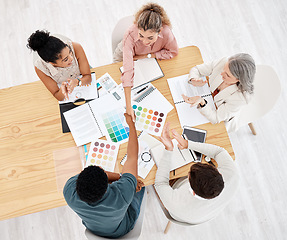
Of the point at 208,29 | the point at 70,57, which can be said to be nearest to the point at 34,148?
the point at 70,57

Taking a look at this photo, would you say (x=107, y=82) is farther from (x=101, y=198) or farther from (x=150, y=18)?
(x=101, y=198)

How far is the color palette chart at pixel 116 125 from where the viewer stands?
5.55 feet

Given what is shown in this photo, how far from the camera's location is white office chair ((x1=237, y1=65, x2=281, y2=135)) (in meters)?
1.81

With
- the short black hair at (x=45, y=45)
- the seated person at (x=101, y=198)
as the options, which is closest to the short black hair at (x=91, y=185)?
the seated person at (x=101, y=198)

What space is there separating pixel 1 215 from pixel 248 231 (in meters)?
2.21

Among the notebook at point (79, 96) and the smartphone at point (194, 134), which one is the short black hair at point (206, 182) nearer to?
the smartphone at point (194, 134)

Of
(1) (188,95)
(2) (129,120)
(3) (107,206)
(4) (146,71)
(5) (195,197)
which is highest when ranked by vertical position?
(4) (146,71)

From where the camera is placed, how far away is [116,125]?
1.71 meters

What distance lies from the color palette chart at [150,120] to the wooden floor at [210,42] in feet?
3.09

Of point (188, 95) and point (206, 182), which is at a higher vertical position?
point (188, 95)

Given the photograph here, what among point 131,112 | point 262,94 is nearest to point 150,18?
point 131,112

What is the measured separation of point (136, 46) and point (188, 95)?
59 cm

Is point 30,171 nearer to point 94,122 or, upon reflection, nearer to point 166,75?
point 94,122

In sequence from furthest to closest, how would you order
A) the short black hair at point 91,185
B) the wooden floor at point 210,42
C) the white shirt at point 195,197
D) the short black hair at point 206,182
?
the wooden floor at point 210,42 → the white shirt at point 195,197 → the short black hair at point 206,182 → the short black hair at point 91,185
